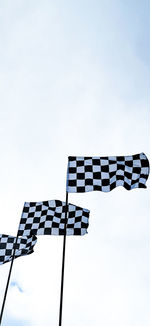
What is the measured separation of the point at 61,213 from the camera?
9.87m

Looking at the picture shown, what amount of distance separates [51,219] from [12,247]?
2.39 metres

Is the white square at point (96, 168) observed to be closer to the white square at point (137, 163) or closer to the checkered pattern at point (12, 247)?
the white square at point (137, 163)

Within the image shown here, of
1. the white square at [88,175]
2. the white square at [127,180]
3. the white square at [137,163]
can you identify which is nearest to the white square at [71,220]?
the white square at [88,175]

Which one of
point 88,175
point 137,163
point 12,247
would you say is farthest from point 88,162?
point 12,247

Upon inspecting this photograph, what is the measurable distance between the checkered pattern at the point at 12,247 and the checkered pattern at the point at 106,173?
435cm

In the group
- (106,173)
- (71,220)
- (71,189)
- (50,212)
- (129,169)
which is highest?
(129,169)

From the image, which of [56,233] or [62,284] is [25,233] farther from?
[62,284]

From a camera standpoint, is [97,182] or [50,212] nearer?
[97,182]

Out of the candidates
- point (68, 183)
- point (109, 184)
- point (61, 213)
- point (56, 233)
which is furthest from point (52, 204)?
point (109, 184)

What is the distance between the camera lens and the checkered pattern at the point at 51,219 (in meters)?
9.52

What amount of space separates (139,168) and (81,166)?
183 cm

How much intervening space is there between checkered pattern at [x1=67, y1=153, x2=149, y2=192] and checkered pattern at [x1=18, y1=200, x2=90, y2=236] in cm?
213

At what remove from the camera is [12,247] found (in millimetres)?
10734

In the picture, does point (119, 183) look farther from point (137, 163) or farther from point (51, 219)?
point (51, 219)
